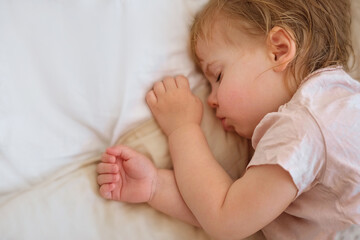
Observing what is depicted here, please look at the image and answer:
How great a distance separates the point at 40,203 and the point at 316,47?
648 millimetres

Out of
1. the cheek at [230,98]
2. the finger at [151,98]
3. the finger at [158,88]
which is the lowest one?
the cheek at [230,98]

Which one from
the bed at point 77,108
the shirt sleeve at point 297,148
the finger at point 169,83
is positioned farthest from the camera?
the finger at point 169,83

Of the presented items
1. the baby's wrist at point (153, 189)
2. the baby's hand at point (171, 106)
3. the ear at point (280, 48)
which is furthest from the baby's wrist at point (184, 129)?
the ear at point (280, 48)

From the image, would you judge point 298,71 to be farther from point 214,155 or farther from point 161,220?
point 161,220

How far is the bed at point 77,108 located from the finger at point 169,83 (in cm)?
2

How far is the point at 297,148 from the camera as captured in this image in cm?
72

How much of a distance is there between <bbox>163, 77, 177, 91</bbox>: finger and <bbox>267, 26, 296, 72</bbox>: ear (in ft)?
0.73

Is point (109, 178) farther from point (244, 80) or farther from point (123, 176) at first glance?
point (244, 80)

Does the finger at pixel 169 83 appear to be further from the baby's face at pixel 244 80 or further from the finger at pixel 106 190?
the finger at pixel 106 190

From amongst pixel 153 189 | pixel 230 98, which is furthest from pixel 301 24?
pixel 153 189

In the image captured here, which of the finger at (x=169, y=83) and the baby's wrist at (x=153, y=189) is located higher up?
the finger at (x=169, y=83)

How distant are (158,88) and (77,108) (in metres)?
0.18

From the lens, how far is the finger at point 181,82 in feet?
3.09

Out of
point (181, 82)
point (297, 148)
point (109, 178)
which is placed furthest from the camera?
point (181, 82)
